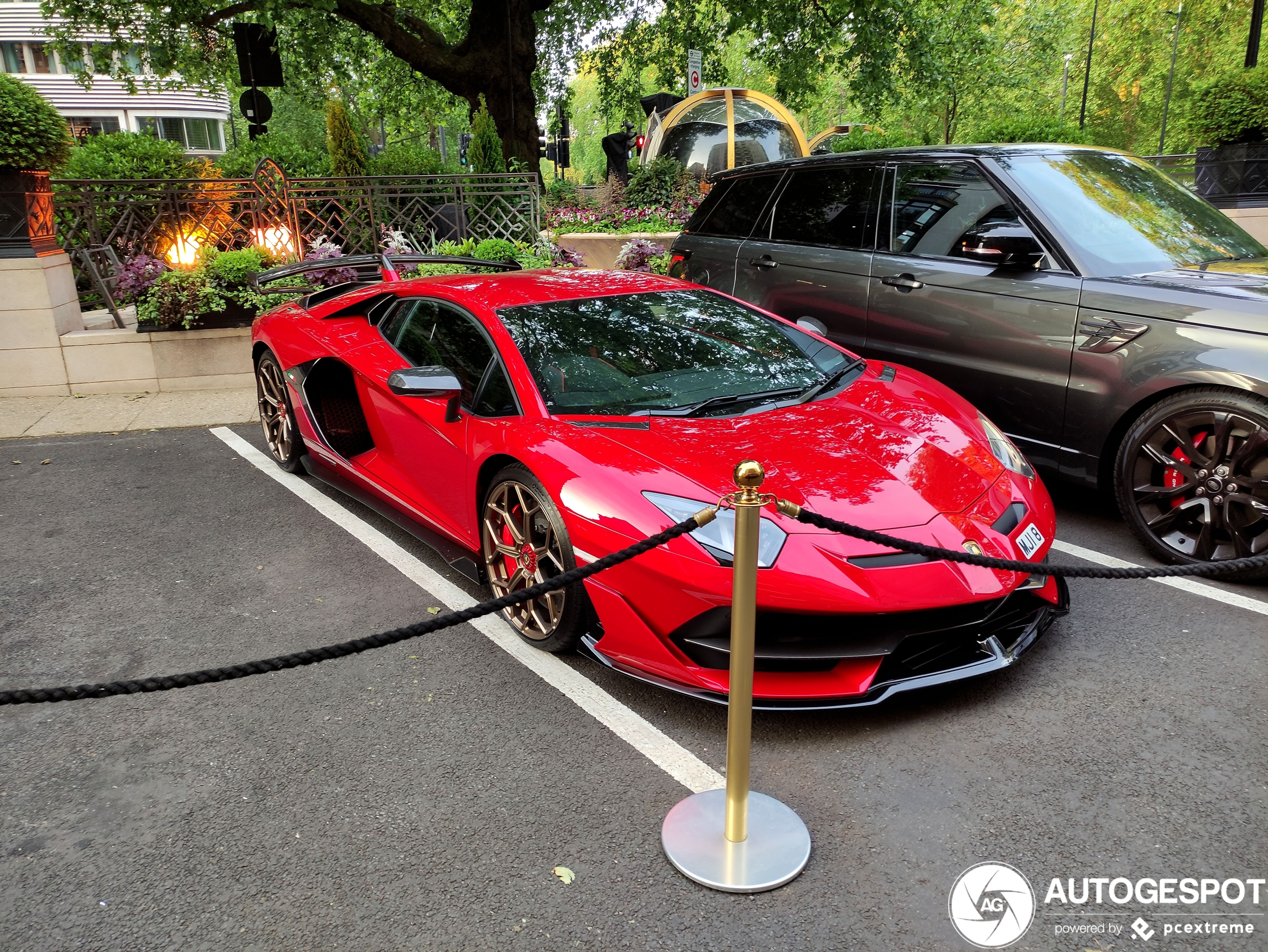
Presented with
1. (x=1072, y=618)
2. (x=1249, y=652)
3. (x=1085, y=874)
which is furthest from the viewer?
(x=1072, y=618)

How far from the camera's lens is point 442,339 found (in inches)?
171

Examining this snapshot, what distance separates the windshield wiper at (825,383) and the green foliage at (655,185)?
37.6 feet

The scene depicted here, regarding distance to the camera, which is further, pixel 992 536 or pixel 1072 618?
pixel 1072 618

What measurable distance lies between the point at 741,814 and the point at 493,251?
8.48 m

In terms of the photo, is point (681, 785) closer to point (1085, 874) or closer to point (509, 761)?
point (509, 761)

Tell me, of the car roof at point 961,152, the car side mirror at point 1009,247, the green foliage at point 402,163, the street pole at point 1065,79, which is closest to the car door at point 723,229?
the car roof at point 961,152

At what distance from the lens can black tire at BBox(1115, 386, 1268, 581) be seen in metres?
3.86

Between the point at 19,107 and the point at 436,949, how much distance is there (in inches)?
322

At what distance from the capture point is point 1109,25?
47969mm

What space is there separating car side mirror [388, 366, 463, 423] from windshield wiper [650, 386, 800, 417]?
84cm

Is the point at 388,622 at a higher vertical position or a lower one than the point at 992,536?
lower

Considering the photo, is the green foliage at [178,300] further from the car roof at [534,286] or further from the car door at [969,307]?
the car door at [969,307]

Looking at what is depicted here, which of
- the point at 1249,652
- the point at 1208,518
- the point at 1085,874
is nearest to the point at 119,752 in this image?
the point at 1085,874

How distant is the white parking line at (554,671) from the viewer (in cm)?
294
